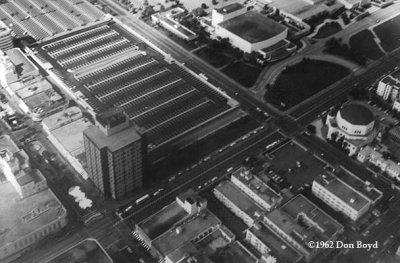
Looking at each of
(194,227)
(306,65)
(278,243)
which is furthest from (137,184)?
(306,65)

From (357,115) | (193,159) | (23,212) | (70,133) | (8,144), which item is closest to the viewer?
(23,212)

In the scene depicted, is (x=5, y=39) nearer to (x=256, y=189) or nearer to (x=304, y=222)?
(x=256, y=189)

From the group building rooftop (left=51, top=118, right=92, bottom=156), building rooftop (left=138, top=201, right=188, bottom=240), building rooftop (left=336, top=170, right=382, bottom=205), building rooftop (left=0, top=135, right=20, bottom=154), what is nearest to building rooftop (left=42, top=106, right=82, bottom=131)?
building rooftop (left=51, top=118, right=92, bottom=156)

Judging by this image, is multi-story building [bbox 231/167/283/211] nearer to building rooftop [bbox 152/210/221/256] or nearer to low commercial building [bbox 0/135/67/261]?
building rooftop [bbox 152/210/221/256]

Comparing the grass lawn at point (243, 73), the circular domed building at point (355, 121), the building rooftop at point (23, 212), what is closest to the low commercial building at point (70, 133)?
the building rooftop at point (23, 212)

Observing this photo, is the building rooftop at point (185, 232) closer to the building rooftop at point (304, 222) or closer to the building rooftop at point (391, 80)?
the building rooftop at point (304, 222)

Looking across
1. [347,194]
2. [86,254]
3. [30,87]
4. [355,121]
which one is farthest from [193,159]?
[30,87]
